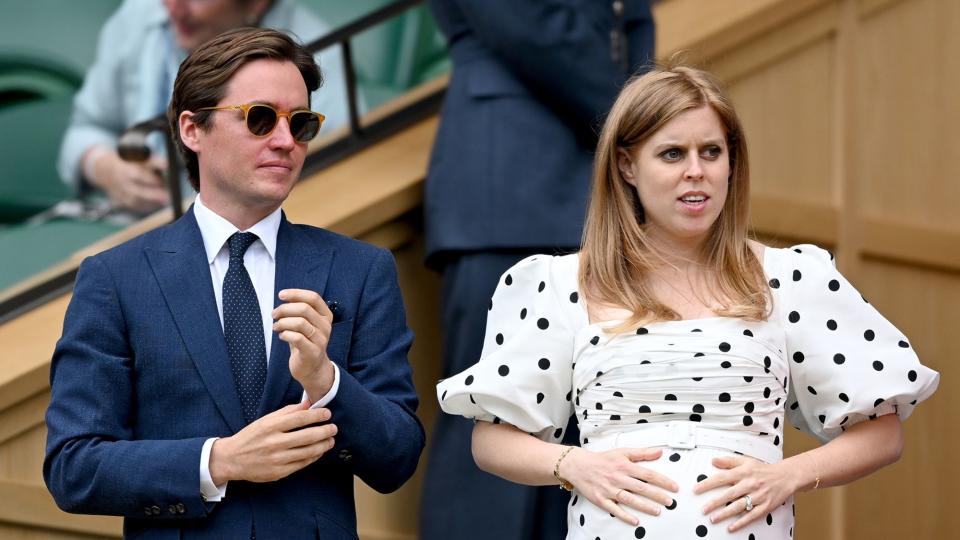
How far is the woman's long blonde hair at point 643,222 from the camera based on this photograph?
9.02ft

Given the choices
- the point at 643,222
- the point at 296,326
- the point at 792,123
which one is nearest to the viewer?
the point at 296,326

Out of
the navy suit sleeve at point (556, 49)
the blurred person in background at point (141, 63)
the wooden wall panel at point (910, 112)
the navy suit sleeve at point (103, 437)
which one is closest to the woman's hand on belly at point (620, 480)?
the navy suit sleeve at point (103, 437)

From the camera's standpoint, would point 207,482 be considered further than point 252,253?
No

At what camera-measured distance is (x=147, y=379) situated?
2.62 metres

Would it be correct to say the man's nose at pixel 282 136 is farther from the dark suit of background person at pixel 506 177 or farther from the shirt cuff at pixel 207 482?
the dark suit of background person at pixel 506 177

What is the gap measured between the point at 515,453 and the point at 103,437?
681 millimetres

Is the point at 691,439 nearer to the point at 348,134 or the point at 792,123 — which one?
the point at 348,134

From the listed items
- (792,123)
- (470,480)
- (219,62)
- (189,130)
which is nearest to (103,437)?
(189,130)

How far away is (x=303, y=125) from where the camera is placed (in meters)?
2.72

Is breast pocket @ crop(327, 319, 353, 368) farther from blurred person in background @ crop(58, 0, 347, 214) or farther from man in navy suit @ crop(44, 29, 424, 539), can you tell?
blurred person in background @ crop(58, 0, 347, 214)

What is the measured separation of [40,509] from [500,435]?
1.44 metres

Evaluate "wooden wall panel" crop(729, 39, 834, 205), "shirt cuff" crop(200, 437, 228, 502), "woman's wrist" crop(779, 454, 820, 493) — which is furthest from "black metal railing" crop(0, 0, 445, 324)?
"woman's wrist" crop(779, 454, 820, 493)

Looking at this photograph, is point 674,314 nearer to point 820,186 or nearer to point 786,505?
point 786,505

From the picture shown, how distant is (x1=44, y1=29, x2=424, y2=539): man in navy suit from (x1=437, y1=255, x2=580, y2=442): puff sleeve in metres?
0.11
